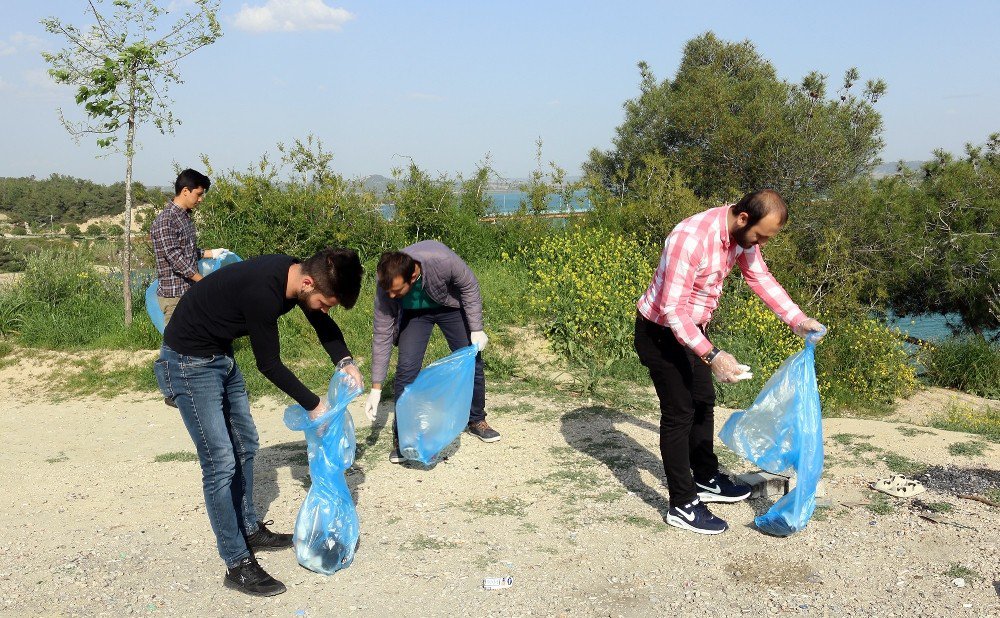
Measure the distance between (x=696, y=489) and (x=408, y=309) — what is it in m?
1.90

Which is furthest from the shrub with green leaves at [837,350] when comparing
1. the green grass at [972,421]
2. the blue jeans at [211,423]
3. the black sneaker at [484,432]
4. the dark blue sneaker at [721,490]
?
the blue jeans at [211,423]

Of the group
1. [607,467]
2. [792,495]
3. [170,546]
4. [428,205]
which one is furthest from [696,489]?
[428,205]

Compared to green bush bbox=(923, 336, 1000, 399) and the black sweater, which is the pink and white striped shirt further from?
green bush bbox=(923, 336, 1000, 399)

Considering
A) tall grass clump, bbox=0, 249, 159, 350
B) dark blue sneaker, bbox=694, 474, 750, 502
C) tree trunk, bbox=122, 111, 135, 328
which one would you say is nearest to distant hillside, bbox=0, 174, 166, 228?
tall grass clump, bbox=0, 249, 159, 350

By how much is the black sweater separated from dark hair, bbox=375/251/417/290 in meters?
0.74

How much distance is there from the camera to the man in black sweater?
2.87 m

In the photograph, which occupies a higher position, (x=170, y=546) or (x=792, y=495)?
(x=792, y=495)

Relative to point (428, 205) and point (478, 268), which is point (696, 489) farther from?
point (428, 205)

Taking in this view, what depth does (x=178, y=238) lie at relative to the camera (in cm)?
550

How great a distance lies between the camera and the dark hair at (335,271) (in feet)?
9.34

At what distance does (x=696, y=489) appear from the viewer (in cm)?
371

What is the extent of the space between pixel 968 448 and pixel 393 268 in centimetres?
354

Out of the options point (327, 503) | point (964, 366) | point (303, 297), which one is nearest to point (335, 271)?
point (303, 297)

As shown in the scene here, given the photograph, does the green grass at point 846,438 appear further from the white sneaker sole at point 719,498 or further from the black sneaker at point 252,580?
the black sneaker at point 252,580
